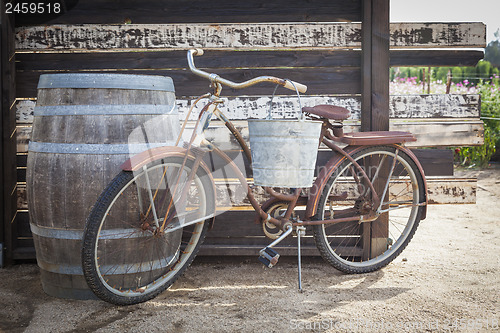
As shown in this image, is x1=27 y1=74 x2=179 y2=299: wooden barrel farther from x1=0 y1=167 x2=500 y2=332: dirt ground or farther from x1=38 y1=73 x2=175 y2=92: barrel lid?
x1=0 y1=167 x2=500 y2=332: dirt ground

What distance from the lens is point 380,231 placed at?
12.5ft

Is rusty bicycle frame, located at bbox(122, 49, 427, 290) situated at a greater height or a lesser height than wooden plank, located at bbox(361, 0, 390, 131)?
lesser

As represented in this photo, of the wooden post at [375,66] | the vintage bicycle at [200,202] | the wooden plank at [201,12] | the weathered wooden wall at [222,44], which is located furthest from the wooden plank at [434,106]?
the wooden plank at [201,12]

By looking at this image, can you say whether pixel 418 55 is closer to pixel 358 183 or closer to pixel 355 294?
pixel 358 183

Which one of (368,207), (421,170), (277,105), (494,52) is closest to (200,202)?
(277,105)

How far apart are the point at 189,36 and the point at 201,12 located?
0.20 metres

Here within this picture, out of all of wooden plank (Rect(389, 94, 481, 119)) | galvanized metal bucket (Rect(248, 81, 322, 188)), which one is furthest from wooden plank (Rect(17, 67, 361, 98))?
Result: galvanized metal bucket (Rect(248, 81, 322, 188))

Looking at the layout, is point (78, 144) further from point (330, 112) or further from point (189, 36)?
point (330, 112)

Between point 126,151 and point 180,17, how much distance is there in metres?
1.30

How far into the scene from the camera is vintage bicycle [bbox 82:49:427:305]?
2.88m

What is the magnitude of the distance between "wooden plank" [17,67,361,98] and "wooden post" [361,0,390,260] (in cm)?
11

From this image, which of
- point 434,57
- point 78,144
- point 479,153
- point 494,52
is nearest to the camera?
point 78,144

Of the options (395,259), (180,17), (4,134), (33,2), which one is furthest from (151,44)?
(395,259)

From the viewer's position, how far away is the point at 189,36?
3.76 meters
